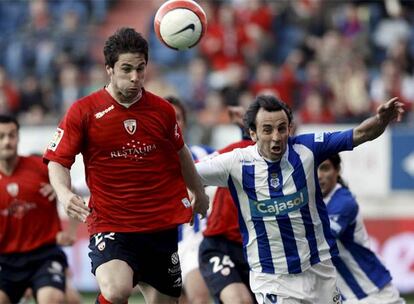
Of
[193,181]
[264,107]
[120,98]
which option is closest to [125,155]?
[120,98]

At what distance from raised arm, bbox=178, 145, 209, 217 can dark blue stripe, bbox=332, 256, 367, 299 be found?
1.34 m

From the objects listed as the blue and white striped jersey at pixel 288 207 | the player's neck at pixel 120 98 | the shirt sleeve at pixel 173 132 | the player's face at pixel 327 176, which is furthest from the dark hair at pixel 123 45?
the player's face at pixel 327 176

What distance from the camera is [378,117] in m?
7.09

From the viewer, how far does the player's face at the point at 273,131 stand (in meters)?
7.35

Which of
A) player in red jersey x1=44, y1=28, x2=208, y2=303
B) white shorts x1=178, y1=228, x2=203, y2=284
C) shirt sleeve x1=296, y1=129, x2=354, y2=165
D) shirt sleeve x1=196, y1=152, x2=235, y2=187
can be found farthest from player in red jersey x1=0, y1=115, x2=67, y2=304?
shirt sleeve x1=296, y1=129, x2=354, y2=165

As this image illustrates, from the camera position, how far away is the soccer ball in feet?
25.7

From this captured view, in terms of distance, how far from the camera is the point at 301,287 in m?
7.43

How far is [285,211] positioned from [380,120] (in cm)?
94

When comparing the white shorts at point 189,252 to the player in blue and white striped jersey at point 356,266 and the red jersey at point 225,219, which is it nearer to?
the red jersey at point 225,219

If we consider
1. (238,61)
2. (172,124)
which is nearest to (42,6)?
(238,61)

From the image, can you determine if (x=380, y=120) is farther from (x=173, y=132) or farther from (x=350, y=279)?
(x=350, y=279)

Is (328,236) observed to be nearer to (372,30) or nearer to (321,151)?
(321,151)

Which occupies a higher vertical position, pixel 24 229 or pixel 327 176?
pixel 327 176

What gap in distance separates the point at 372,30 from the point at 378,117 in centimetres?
1062
